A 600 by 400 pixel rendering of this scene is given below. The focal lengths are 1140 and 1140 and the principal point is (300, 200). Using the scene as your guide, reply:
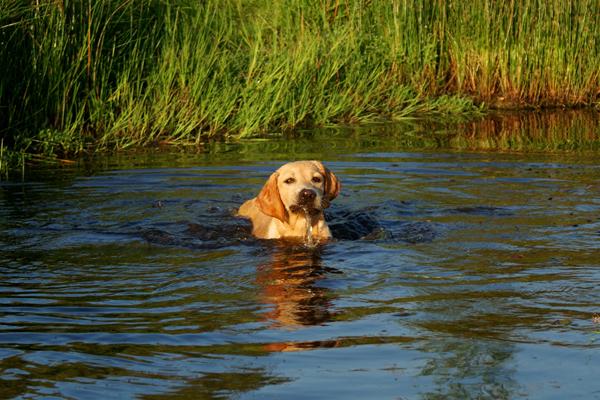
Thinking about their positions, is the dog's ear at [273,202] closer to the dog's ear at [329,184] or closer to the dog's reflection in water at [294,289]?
the dog's reflection in water at [294,289]

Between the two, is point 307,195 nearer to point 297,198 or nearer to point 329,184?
point 297,198

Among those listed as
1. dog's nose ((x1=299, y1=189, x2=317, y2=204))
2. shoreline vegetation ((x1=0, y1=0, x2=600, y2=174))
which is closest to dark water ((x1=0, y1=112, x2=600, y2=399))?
dog's nose ((x1=299, y1=189, x2=317, y2=204))

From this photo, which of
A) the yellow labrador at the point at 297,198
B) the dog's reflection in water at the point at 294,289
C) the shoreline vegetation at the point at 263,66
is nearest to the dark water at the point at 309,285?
the dog's reflection in water at the point at 294,289

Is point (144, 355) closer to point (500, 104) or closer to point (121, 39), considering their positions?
point (121, 39)

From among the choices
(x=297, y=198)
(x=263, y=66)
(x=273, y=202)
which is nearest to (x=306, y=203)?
(x=297, y=198)

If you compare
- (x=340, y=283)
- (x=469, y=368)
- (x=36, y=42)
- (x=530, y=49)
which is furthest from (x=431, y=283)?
(x=530, y=49)

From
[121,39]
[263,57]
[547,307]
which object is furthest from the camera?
[263,57]

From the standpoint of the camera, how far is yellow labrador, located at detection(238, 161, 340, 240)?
26.4 feet

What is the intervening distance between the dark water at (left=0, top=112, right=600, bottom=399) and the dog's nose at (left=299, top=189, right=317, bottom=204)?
35 cm

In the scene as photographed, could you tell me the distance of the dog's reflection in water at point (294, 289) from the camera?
5753 mm

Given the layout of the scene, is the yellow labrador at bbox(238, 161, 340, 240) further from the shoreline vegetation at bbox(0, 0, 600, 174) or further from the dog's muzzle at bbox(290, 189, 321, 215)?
the shoreline vegetation at bbox(0, 0, 600, 174)

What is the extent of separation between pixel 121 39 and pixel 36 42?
1.40 metres

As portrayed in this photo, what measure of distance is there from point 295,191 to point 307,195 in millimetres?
99

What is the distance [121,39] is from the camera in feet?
41.0
